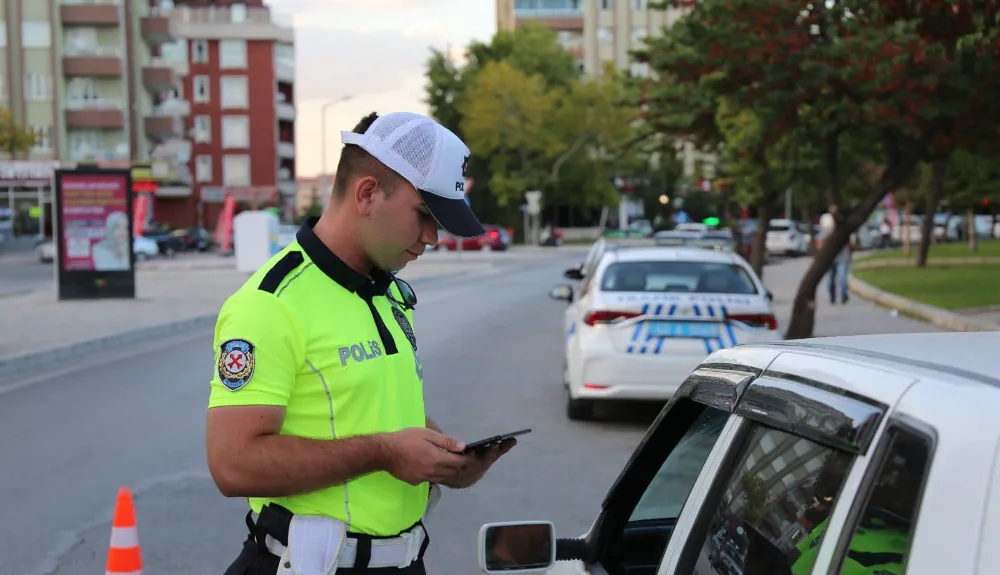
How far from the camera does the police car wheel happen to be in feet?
34.2

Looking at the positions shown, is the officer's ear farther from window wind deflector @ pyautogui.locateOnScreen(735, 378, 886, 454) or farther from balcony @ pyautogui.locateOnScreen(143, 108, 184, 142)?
balcony @ pyautogui.locateOnScreen(143, 108, 184, 142)


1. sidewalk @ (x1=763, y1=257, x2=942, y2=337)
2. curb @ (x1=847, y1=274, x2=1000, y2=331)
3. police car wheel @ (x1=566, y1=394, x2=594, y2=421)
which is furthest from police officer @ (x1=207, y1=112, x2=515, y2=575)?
sidewalk @ (x1=763, y1=257, x2=942, y2=337)

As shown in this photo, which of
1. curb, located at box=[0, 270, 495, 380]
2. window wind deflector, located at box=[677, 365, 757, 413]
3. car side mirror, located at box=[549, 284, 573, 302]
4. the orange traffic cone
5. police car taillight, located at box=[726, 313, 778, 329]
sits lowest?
curb, located at box=[0, 270, 495, 380]

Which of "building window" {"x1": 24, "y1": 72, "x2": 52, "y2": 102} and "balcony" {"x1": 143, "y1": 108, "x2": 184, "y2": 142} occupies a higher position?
"building window" {"x1": 24, "y1": 72, "x2": 52, "y2": 102}

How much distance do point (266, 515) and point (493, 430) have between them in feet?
24.1

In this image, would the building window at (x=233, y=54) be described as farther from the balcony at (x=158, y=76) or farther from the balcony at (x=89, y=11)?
the balcony at (x=89, y=11)

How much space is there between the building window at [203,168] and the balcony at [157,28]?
19068mm

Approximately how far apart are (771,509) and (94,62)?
67.8m

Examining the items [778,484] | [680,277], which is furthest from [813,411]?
[680,277]

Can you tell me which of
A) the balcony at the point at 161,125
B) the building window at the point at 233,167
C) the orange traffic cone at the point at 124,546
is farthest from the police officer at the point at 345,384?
the building window at the point at 233,167

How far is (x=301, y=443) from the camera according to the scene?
96.5 inches

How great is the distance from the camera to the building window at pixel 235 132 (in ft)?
295

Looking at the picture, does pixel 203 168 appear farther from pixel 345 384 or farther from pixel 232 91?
pixel 345 384

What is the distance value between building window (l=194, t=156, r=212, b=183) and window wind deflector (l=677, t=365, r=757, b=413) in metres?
90.1
